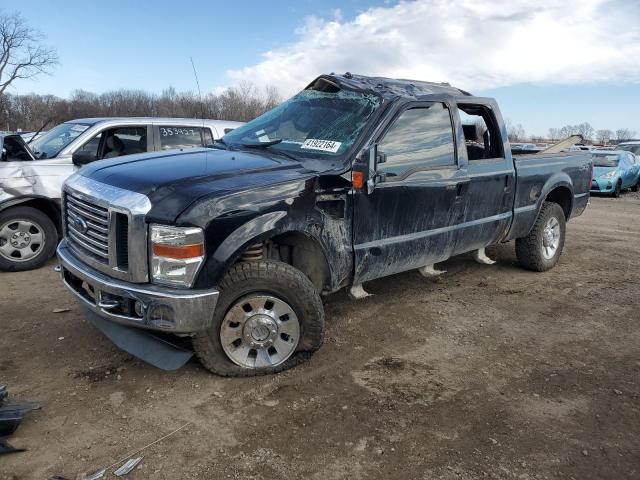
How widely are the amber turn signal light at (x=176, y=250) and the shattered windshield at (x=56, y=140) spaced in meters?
4.09

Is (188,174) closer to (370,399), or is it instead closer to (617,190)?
(370,399)

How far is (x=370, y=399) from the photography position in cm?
335

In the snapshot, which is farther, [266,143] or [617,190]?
[617,190]

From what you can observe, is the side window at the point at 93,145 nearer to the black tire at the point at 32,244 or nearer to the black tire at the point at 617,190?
the black tire at the point at 32,244

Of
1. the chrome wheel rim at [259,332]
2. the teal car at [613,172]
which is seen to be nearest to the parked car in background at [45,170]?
the chrome wheel rim at [259,332]

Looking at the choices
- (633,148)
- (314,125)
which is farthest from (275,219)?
(633,148)

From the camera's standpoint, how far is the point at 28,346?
13.2 feet

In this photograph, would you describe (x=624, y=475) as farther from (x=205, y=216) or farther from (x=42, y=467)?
(x=42, y=467)

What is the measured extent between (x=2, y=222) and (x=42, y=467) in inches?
161

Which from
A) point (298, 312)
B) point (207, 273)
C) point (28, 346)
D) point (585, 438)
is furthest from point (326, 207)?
point (28, 346)

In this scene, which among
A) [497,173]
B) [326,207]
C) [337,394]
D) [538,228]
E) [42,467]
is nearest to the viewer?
[42,467]

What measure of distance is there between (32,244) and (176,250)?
12.9 ft

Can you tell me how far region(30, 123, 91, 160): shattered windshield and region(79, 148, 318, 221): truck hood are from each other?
9.73ft

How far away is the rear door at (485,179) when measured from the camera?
4957 millimetres
